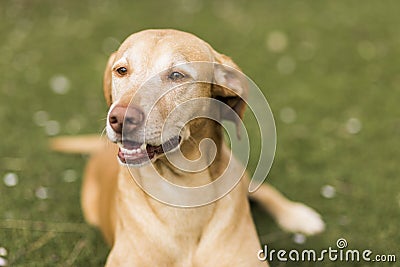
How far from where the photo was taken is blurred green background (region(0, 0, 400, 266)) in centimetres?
496

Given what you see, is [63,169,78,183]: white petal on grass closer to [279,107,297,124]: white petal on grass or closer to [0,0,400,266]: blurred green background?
[0,0,400,266]: blurred green background

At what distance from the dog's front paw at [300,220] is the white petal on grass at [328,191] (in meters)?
0.29

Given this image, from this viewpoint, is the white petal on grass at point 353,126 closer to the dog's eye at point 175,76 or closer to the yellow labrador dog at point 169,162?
the yellow labrador dog at point 169,162

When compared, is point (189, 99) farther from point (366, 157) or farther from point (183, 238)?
point (366, 157)

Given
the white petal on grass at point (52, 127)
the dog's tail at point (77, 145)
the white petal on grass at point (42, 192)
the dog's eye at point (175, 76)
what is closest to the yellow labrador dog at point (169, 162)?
the dog's eye at point (175, 76)

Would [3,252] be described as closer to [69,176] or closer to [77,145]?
[69,176]

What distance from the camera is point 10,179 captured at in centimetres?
561

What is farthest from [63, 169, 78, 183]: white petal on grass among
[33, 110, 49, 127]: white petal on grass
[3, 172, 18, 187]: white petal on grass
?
[33, 110, 49, 127]: white petal on grass

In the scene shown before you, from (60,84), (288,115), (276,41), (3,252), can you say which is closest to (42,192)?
(3,252)

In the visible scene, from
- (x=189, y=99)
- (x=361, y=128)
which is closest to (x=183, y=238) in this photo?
(x=189, y=99)

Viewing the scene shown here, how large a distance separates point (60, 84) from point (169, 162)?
4236mm

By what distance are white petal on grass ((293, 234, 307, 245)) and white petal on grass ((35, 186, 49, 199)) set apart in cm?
203

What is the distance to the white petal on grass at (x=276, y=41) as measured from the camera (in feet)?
28.8

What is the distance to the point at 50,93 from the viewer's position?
7.50 metres
